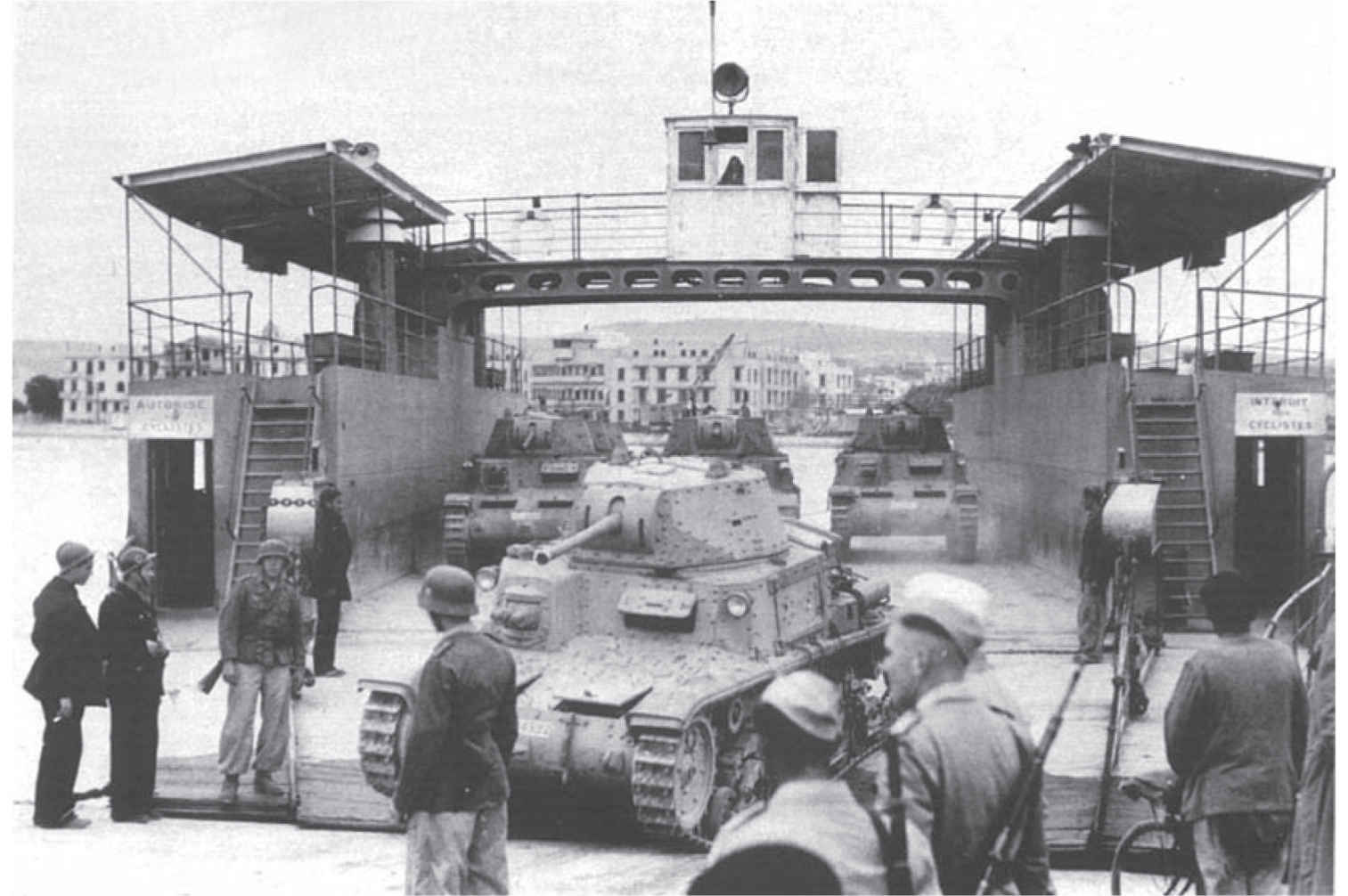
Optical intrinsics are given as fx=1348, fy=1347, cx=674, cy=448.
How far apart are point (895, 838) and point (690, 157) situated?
65.5 ft

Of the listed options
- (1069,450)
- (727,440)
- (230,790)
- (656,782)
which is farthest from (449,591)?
(727,440)

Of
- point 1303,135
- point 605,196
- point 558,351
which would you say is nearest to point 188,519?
point 605,196

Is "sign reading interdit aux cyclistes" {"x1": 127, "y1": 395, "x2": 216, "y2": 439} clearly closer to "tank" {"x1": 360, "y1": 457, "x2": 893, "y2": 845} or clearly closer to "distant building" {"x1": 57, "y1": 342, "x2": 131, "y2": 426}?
"distant building" {"x1": 57, "y1": 342, "x2": 131, "y2": 426}

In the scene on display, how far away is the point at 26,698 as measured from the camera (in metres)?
12.8

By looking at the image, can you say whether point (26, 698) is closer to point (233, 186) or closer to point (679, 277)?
point (233, 186)

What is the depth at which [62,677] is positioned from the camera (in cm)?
810

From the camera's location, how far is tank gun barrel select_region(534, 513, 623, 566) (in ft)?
29.4

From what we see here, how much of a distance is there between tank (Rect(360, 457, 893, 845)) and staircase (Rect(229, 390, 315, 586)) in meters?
5.38

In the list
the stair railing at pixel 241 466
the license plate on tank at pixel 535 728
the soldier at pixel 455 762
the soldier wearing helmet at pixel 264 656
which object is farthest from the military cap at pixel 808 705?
the stair railing at pixel 241 466

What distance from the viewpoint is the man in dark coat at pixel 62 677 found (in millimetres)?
8078

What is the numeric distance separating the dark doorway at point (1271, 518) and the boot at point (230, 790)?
484 inches

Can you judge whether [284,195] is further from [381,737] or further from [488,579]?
[381,737]

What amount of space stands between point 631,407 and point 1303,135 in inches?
1401

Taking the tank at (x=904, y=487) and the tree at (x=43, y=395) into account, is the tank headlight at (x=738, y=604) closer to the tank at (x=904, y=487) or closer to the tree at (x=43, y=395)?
the tree at (x=43, y=395)
